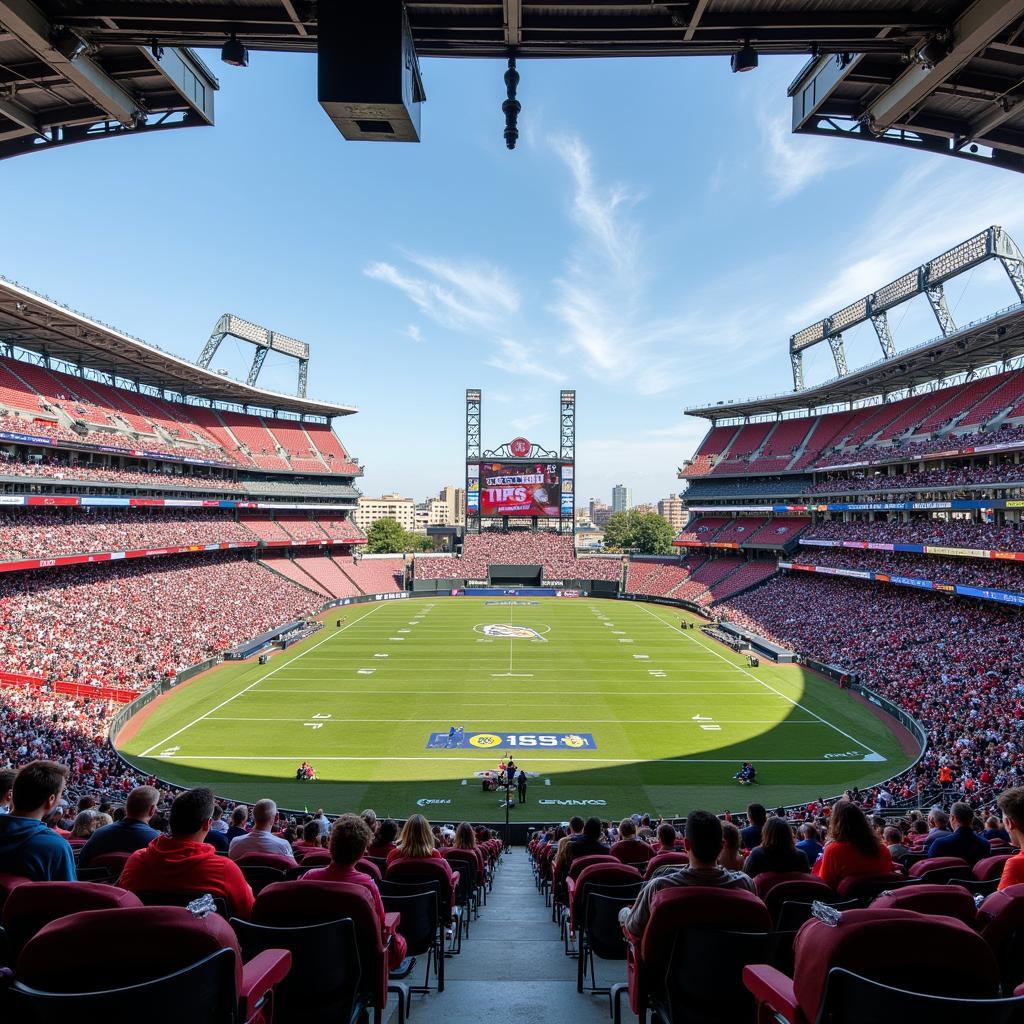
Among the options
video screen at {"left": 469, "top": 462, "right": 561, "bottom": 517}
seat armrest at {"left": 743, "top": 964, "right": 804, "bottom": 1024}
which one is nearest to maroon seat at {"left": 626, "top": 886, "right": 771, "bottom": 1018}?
seat armrest at {"left": 743, "top": 964, "right": 804, "bottom": 1024}

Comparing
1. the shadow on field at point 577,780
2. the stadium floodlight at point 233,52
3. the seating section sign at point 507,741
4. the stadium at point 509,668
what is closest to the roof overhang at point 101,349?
the stadium at point 509,668

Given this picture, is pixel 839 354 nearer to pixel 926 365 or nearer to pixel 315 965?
pixel 926 365

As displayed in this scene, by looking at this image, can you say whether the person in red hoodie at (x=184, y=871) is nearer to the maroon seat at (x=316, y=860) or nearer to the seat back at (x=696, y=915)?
the maroon seat at (x=316, y=860)

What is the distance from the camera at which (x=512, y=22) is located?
22.2 feet

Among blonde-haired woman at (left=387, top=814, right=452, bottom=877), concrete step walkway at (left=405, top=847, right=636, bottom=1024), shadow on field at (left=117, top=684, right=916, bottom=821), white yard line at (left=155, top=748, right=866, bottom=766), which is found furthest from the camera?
white yard line at (left=155, top=748, right=866, bottom=766)

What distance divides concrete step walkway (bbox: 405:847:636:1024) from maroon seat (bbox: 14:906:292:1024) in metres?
2.94

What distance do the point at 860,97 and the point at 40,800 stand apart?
1039cm

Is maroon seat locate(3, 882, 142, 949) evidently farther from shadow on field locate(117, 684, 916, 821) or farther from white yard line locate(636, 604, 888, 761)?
white yard line locate(636, 604, 888, 761)

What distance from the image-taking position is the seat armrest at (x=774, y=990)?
8.52 feet

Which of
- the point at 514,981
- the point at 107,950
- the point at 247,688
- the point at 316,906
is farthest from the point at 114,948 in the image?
the point at 247,688

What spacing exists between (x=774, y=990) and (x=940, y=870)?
3201 millimetres

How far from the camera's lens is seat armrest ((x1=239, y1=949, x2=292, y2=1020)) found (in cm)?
263

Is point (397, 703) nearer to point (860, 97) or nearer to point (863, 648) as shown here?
point (863, 648)

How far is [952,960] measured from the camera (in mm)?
2373
